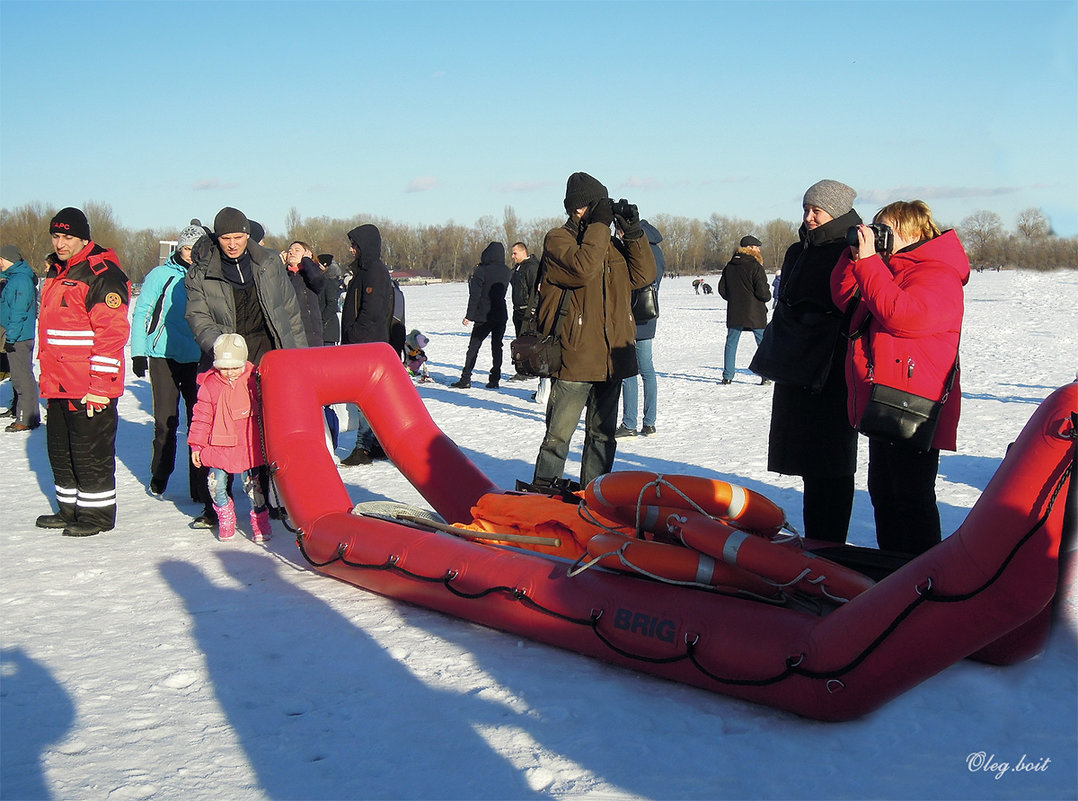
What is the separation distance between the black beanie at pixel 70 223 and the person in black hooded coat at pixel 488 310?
6.10 metres

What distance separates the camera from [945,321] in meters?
3.51

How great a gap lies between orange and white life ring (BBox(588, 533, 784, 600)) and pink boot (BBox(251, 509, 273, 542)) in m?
2.33

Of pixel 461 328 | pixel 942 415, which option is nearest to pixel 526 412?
pixel 942 415

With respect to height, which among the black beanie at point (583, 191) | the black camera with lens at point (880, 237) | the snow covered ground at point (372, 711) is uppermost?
the black beanie at point (583, 191)

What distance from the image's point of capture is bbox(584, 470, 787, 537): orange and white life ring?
3.56 metres

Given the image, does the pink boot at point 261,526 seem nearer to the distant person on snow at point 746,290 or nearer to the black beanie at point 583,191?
the black beanie at point 583,191

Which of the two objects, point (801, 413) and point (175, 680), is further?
point (801, 413)

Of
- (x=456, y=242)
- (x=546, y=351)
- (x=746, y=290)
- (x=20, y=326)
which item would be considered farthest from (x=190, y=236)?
(x=456, y=242)

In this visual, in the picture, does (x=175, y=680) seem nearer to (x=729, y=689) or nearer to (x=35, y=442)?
(x=729, y=689)

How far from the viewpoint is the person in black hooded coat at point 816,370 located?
402 cm

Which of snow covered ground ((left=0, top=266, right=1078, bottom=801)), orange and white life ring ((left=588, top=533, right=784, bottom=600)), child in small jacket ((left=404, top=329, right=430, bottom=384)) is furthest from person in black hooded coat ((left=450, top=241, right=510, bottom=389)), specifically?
orange and white life ring ((left=588, top=533, right=784, bottom=600))

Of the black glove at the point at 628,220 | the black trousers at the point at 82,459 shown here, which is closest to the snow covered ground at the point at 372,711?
the black trousers at the point at 82,459

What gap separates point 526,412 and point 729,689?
6377mm

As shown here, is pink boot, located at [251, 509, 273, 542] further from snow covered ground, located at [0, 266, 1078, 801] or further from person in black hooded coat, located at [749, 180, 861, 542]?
person in black hooded coat, located at [749, 180, 861, 542]
